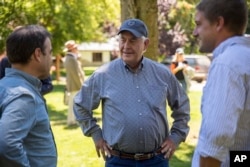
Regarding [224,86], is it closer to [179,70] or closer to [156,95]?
[156,95]

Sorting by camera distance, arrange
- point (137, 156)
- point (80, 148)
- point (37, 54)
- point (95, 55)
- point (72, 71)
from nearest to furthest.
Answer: point (37, 54), point (137, 156), point (80, 148), point (72, 71), point (95, 55)

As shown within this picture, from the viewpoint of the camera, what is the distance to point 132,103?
3.71m

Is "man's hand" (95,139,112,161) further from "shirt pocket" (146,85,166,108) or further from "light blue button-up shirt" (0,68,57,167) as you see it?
"light blue button-up shirt" (0,68,57,167)

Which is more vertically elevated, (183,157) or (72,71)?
(72,71)

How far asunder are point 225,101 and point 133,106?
1.65 metres

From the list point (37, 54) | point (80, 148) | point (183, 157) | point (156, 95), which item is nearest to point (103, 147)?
point (156, 95)

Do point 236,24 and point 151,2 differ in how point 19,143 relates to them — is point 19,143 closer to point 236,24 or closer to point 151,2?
point 236,24

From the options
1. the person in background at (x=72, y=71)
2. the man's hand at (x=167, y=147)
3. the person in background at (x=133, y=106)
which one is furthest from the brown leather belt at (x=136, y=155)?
the person in background at (x=72, y=71)

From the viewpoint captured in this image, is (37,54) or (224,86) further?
(37,54)

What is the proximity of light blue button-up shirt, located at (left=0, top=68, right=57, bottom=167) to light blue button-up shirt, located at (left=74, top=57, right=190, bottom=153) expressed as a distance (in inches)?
37.6

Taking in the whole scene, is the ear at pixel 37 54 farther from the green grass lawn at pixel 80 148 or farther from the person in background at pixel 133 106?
the green grass lawn at pixel 80 148

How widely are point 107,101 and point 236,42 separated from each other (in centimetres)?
173

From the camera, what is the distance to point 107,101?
12.4 ft

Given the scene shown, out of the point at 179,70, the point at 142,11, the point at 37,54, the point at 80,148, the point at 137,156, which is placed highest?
the point at 142,11
